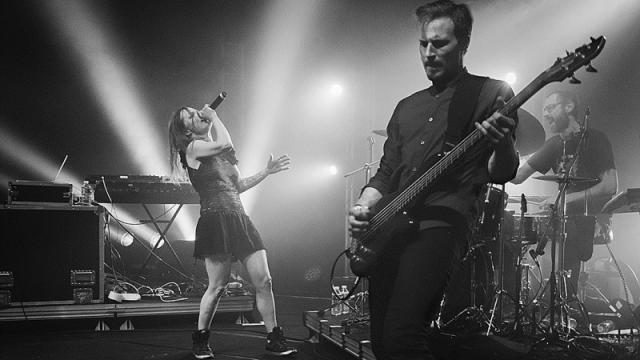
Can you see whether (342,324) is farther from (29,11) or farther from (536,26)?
(29,11)

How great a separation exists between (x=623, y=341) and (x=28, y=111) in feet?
24.8

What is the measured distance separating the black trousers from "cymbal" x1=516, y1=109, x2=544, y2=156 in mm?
2885

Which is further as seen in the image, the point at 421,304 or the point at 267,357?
the point at 267,357

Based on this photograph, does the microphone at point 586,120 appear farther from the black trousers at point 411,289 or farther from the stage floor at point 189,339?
the black trousers at point 411,289

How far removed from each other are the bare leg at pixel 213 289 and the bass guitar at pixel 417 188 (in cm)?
231

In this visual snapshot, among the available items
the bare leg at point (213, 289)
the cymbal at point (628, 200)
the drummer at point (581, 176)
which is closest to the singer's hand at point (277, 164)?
the bare leg at point (213, 289)

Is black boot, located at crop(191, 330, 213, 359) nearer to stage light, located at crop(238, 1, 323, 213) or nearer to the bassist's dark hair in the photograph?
the bassist's dark hair

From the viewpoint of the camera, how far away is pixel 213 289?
14.6 feet

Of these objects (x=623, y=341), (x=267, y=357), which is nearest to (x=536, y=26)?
(x=623, y=341)

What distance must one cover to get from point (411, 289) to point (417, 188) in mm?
416

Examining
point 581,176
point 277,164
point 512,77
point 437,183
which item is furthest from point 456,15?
point 512,77

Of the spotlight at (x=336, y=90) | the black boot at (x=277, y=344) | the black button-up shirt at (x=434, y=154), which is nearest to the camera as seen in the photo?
the black button-up shirt at (x=434, y=154)

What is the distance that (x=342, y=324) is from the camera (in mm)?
4641

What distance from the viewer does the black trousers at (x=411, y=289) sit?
6.94 feet
